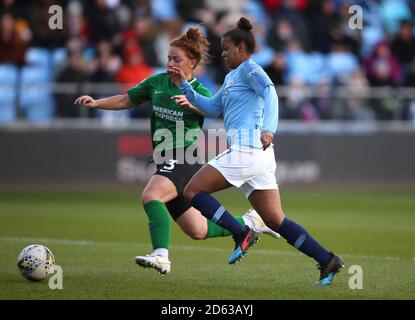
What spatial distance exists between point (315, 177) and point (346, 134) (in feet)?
3.65

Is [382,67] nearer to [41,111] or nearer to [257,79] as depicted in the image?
[41,111]

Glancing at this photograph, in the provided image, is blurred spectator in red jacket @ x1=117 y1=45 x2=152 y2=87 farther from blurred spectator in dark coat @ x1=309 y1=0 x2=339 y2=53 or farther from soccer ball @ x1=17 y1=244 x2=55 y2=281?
soccer ball @ x1=17 y1=244 x2=55 y2=281

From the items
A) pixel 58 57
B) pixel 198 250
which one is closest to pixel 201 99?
pixel 198 250

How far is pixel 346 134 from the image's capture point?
20.3m

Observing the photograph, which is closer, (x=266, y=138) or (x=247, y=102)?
(x=266, y=138)

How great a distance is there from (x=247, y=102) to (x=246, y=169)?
1.99 feet

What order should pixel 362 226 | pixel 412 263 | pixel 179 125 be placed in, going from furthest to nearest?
1. pixel 362 226
2. pixel 412 263
3. pixel 179 125

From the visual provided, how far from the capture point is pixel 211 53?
18.9 meters

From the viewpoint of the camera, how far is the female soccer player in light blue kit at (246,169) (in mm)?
8180

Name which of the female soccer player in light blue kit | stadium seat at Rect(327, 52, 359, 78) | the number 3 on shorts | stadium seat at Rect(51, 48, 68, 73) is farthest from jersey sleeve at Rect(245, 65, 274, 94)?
stadium seat at Rect(327, 52, 359, 78)
